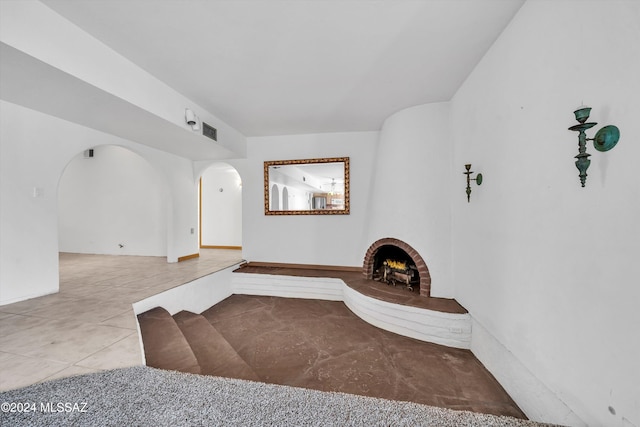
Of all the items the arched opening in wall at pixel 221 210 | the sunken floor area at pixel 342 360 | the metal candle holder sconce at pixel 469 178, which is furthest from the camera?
the arched opening in wall at pixel 221 210

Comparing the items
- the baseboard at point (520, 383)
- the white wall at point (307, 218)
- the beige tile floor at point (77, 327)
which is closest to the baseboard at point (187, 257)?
the beige tile floor at point (77, 327)

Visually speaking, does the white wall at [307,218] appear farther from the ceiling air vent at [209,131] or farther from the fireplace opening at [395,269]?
the ceiling air vent at [209,131]

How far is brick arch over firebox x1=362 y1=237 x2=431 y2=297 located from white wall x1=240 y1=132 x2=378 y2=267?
286 millimetres

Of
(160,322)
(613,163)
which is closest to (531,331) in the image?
(613,163)

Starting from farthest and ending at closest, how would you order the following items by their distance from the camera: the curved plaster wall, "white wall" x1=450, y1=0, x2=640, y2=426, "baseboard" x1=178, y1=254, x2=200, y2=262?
"baseboard" x1=178, y1=254, x2=200, y2=262 < the curved plaster wall < "white wall" x1=450, y1=0, x2=640, y2=426

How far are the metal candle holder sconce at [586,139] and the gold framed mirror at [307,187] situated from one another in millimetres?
3296

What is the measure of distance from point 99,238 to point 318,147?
572 centimetres

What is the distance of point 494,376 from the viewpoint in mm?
2117

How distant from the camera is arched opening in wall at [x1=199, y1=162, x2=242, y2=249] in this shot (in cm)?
699

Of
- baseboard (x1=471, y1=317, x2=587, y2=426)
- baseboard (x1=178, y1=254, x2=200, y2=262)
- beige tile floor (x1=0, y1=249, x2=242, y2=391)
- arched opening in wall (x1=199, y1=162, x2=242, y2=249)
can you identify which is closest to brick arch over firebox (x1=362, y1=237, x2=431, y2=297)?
baseboard (x1=471, y1=317, x2=587, y2=426)

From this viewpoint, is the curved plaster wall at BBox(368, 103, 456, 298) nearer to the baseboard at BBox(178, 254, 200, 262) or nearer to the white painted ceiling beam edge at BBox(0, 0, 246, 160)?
the white painted ceiling beam edge at BBox(0, 0, 246, 160)

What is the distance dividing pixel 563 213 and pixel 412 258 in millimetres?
2046

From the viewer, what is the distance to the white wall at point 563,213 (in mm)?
1044

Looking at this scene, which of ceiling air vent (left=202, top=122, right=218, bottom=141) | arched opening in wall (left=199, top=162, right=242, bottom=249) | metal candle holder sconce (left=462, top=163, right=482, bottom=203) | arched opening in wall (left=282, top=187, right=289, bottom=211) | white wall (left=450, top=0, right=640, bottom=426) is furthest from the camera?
arched opening in wall (left=199, top=162, right=242, bottom=249)
